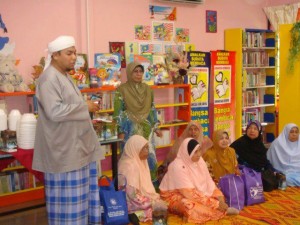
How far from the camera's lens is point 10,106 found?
4.50 m

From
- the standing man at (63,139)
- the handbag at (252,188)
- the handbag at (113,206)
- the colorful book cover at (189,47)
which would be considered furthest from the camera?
the colorful book cover at (189,47)

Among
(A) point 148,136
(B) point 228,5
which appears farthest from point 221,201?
(B) point 228,5

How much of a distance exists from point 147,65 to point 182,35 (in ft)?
3.59

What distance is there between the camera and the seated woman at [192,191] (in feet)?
12.4

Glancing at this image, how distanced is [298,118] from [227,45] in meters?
1.71

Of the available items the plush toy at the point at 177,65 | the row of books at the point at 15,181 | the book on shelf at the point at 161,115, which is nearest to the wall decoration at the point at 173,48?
the plush toy at the point at 177,65

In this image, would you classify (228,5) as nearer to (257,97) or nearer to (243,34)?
(243,34)

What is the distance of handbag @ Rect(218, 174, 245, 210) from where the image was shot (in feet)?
13.4

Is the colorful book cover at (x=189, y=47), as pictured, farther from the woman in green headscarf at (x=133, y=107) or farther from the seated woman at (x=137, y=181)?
the seated woman at (x=137, y=181)

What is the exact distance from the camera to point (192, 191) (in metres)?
3.87

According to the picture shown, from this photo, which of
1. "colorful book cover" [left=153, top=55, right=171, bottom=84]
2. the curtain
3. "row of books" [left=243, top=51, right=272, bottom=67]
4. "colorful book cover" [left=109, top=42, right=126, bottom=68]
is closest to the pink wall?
"colorful book cover" [left=109, top=42, right=126, bottom=68]

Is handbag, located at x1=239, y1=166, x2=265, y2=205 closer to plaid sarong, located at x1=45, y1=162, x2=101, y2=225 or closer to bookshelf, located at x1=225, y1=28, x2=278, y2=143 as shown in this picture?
plaid sarong, located at x1=45, y1=162, x2=101, y2=225

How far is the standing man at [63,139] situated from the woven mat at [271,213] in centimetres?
122

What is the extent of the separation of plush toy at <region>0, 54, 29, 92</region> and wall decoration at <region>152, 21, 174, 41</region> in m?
2.19
